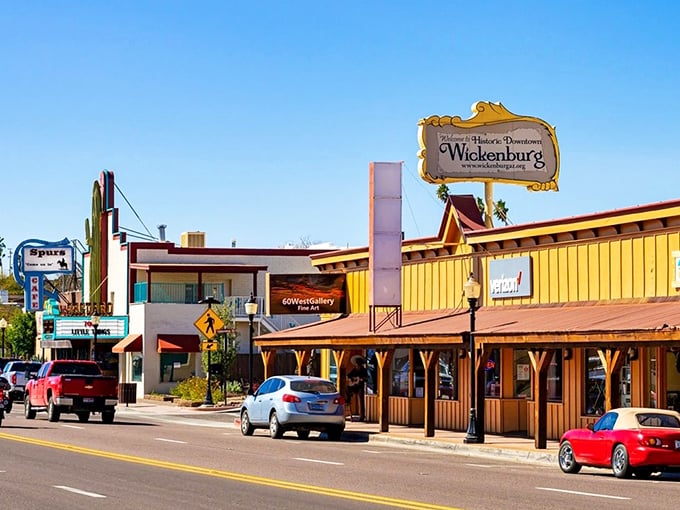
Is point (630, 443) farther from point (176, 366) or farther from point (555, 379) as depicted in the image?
point (176, 366)

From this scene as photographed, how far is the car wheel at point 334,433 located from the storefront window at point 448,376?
390cm

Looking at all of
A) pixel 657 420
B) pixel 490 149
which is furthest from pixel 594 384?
pixel 490 149

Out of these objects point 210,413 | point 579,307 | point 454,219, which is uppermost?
point 454,219

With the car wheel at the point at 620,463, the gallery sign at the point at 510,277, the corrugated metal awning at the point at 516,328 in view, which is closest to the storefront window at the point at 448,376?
the corrugated metal awning at the point at 516,328

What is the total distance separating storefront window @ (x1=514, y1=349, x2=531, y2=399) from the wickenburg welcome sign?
24.9ft

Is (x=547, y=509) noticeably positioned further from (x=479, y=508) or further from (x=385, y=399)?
(x=385, y=399)

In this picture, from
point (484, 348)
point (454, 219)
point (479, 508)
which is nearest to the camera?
point (479, 508)

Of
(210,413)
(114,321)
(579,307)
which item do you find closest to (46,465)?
(579,307)

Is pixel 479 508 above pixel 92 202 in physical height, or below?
below

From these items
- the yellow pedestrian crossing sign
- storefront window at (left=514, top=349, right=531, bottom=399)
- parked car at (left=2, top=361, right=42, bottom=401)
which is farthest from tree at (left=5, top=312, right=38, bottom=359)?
storefront window at (left=514, top=349, right=531, bottom=399)

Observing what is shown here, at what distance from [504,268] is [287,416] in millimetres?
6603

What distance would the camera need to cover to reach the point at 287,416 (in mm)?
32344

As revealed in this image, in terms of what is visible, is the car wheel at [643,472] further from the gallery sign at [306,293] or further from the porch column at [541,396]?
the gallery sign at [306,293]

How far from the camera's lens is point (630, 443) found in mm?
21375
